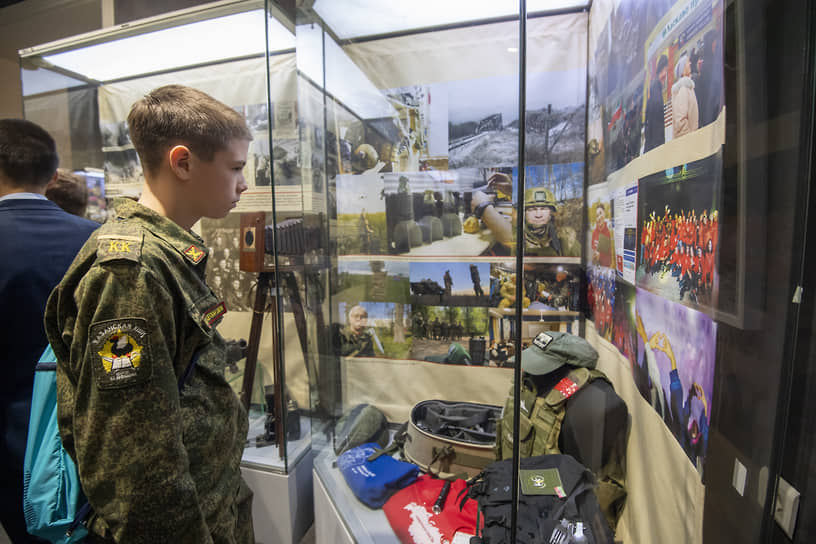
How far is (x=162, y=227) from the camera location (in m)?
0.83

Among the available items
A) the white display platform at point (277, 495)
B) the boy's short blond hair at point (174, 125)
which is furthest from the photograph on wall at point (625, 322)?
the white display platform at point (277, 495)

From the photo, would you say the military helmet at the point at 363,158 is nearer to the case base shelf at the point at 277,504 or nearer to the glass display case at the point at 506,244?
the glass display case at the point at 506,244

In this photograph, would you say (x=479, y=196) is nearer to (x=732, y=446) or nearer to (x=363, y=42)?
(x=363, y=42)

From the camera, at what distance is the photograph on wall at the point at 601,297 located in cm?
99

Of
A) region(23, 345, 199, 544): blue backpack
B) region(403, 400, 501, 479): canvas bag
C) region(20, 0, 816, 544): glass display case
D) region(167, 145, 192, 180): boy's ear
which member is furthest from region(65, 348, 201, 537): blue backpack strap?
region(403, 400, 501, 479): canvas bag

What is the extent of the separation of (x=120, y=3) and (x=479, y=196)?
2.84m

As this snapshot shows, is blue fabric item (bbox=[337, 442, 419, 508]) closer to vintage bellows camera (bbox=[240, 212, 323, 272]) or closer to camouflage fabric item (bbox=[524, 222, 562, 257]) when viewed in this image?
vintage bellows camera (bbox=[240, 212, 323, 272])

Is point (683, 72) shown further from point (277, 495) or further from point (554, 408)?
point (277, 495)

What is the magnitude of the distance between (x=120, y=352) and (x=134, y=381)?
0.19 feet

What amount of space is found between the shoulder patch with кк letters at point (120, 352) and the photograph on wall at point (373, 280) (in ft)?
3.09

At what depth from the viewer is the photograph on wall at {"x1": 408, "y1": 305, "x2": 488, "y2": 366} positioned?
4.86 feet

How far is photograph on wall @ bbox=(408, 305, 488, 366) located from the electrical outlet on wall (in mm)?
873

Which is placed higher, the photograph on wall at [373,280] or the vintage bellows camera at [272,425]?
the photograph on wall at [373,280]

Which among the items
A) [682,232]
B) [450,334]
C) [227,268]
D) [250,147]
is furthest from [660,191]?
[227,268]
